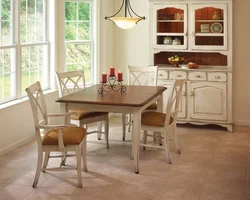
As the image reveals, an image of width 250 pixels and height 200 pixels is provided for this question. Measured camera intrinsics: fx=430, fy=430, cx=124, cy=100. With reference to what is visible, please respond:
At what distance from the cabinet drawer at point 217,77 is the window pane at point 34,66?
248cm

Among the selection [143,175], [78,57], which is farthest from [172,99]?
[78,57]

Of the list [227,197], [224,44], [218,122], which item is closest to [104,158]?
[227,197]

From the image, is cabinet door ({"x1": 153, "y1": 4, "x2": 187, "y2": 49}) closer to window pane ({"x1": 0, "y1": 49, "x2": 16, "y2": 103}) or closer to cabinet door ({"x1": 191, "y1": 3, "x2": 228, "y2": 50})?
cabinet door ({"x1": 191, "y1": 3, "x2": 228, "y2": 50})

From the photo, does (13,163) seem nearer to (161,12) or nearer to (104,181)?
(104,181)

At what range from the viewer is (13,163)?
4902 millimetres

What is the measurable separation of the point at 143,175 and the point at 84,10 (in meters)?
3.36

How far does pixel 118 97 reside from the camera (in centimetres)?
488

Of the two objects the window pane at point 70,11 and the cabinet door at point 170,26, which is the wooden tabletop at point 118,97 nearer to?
the cabinet door at point 170,26

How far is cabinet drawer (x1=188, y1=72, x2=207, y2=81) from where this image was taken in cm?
658

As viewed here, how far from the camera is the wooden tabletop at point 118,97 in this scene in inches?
180

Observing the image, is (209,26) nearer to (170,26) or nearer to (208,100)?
(170,26)

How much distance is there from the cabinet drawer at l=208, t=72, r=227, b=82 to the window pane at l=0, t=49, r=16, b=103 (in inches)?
114

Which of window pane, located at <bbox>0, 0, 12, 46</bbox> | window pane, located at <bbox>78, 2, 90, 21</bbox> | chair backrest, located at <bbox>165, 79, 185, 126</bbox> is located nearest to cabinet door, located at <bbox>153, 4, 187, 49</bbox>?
window pane, located at <bbox>78, 2, 90, 21</bbox>

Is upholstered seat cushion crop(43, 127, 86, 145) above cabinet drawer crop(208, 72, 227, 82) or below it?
below
